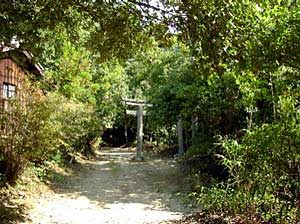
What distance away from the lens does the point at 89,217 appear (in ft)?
26.1

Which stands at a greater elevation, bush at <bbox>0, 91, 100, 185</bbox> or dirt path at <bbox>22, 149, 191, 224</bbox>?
bush at <bbox>0, 91, 100, 185</bbox>

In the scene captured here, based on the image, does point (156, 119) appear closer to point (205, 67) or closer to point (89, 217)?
point (89, 217)

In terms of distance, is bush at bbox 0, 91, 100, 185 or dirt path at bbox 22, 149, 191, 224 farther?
bush at bbox 0, 91, 100, 185

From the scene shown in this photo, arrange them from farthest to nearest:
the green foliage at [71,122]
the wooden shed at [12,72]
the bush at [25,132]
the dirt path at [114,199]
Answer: the wooden shed at [12,72] < the green foliage at [71,122] < the bush at [25,132] < the dirt path at [114,199]

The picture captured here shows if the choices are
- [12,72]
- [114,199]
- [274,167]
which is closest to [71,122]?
[12,72]

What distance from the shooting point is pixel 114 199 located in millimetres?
9938

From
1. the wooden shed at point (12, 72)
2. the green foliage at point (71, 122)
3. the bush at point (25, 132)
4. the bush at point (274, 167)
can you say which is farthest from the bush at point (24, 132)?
the bush at point (274, 167)

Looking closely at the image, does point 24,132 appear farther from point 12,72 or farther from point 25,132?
point 12,72

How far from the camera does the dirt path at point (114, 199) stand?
26.0 feet

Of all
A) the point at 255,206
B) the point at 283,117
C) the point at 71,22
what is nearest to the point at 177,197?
the point at 255,206

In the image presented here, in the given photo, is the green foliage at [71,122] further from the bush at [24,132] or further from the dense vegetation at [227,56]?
the dense vegetation at [227,56]

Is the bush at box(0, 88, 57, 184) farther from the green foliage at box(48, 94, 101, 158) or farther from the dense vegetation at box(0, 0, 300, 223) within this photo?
the green foliage at box(48, 94, 101, 158)

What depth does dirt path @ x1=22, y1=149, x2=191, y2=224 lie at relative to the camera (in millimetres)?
7926

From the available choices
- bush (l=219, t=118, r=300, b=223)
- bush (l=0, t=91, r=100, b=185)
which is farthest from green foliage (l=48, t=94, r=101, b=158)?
bush (l=219, t=118, r=300, b=223)
